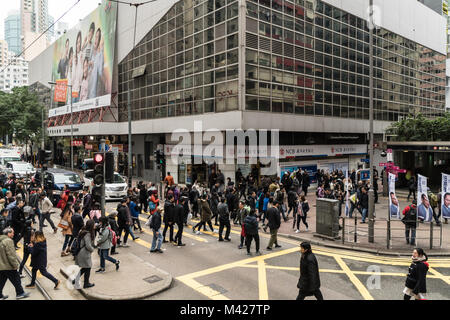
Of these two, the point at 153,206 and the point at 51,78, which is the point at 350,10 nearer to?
the point at 153,206

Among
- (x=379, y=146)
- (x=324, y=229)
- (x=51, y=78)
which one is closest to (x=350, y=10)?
(x=379, y=146)

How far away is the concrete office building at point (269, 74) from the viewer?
74.8ft

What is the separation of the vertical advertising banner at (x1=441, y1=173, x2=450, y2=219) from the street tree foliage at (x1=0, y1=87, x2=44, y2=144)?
162 feet

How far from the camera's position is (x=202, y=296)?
7684 mm

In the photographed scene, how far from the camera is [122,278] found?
28.2 ft

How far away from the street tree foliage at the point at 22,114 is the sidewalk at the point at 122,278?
43886 millimetres

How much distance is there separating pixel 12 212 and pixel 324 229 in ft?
34.6

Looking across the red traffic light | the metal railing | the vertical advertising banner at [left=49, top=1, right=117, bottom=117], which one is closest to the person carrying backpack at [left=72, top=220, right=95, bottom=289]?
the red traffic light

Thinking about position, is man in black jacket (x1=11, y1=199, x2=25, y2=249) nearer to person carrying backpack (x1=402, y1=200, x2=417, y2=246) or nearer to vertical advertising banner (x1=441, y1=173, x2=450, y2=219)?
person carrying backpack (x1=402, y1=200, x2=417, y2=246)

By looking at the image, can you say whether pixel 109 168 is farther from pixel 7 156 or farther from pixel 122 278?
pixel 7 156

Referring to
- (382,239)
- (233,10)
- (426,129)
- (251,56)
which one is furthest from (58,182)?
(426,129)

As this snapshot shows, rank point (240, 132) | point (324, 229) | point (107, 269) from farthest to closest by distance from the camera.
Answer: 1. point (240, 132)
2. point (324, 229)
3. point (107, 269)

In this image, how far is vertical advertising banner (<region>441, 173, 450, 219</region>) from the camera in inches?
540

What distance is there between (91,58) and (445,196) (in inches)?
1563
